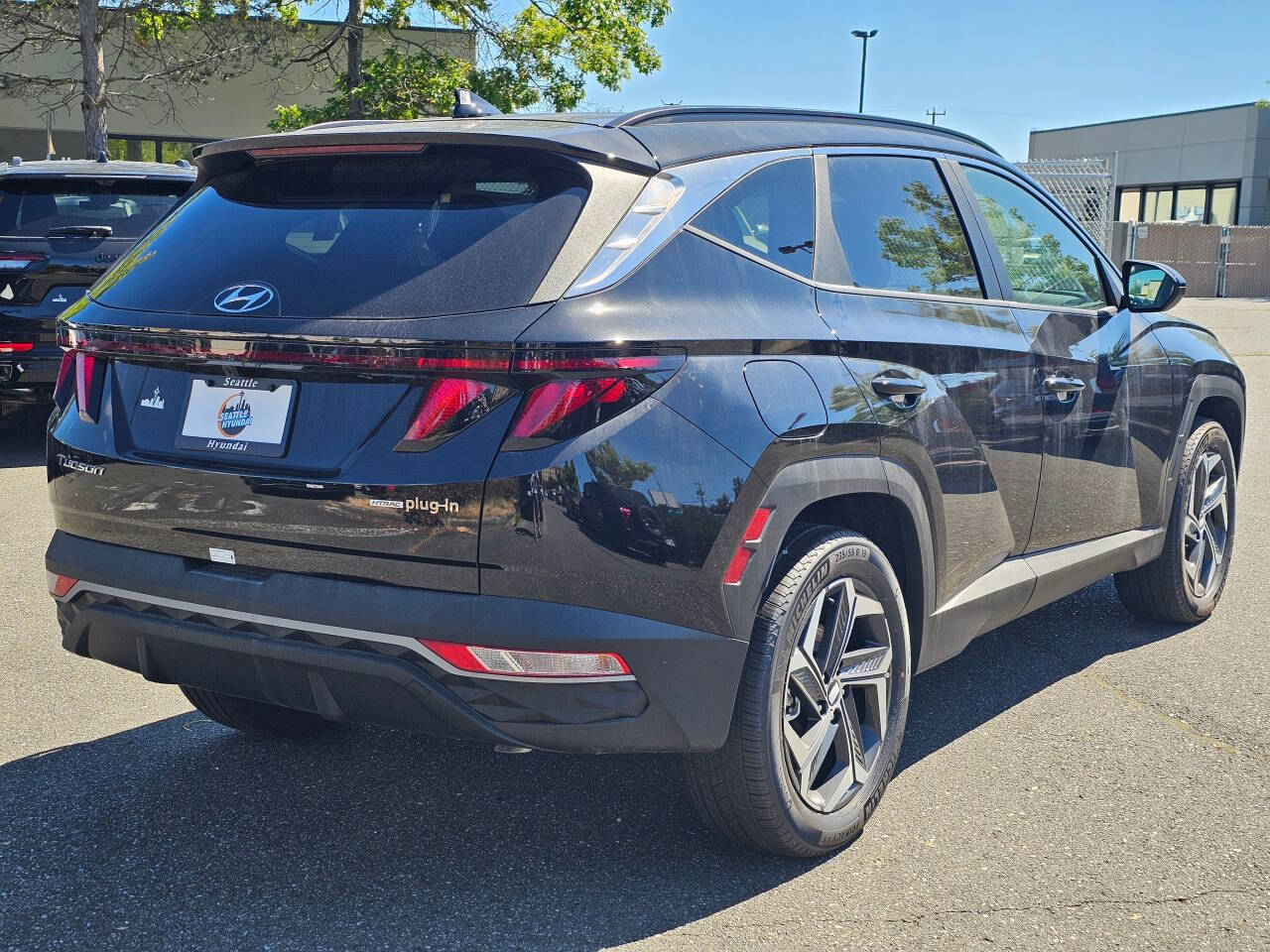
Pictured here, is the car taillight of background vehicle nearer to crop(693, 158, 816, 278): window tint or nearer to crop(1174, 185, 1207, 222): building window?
crop(693, 158, 816, 278): window tint

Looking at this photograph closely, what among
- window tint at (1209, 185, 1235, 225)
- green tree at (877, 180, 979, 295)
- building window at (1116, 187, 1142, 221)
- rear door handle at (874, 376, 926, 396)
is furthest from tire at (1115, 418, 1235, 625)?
building window at (1116, 187, 1142, 221)

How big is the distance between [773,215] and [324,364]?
1215mm

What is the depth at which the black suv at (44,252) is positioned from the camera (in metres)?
8.78

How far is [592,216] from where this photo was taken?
2855 millimetres

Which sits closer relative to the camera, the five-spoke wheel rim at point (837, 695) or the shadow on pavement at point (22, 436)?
the five-spoke wheel rim at point (837, 695)

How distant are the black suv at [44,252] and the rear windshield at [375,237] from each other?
6.07 m

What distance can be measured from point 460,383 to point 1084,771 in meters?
2.33

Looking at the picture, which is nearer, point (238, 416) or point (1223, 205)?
point (238, 416)

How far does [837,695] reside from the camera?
334 centimetres

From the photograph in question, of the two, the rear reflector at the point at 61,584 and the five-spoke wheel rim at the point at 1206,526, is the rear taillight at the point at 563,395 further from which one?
the five-spoke wheel rim at the point at 1206,526

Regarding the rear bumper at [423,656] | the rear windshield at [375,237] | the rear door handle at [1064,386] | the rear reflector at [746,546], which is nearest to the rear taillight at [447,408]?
the rear windshield at [375,237]

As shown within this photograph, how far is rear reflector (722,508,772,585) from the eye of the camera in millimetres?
2865

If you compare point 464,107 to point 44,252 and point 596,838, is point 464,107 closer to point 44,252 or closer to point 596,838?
point 596,838

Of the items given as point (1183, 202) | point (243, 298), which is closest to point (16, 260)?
point (243, 298)
